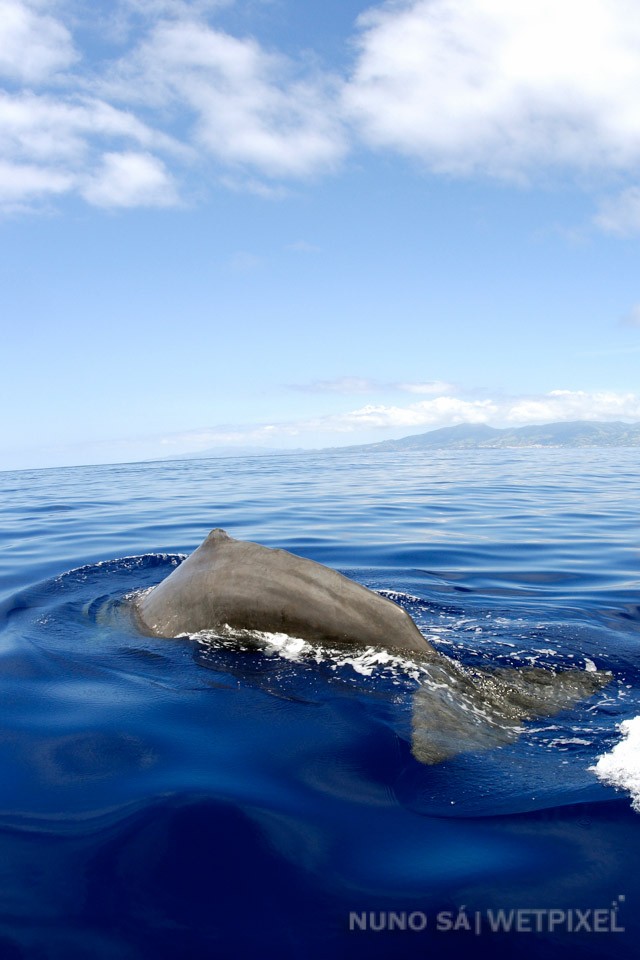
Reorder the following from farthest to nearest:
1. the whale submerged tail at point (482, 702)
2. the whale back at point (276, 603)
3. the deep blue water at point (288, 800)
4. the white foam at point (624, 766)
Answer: the whale back at point (276, 603), the whale submerged tail at point (482, 702), the white foam at point (624, 766), the deep blue water at point (288, 800)

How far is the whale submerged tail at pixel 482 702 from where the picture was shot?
477 centimetres

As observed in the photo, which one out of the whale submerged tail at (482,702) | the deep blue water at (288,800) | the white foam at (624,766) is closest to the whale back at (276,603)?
the deep blue water at (288,800)

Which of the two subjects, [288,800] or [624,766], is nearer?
[288,800]

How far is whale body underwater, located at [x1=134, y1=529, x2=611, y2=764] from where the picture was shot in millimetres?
5184

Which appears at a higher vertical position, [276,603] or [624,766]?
[276,603]

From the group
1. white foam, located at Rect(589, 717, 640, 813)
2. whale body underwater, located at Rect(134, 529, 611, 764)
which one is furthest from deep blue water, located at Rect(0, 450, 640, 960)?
whale body underwater, located at Rect(134, 529, 611, 764)

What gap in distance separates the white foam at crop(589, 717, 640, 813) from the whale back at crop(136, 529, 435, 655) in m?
2.07

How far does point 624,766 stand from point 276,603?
3500mm

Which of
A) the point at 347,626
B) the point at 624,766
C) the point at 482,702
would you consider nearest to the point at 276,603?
the point at 347,626

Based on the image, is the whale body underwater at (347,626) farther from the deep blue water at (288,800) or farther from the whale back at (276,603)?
the deep blue water at (288,800)

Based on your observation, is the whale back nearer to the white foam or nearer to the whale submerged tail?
the whale submerged tail

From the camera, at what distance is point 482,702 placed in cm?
555

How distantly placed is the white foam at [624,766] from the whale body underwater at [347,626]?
0.69m

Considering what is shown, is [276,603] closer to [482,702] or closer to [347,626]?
[347,626]
